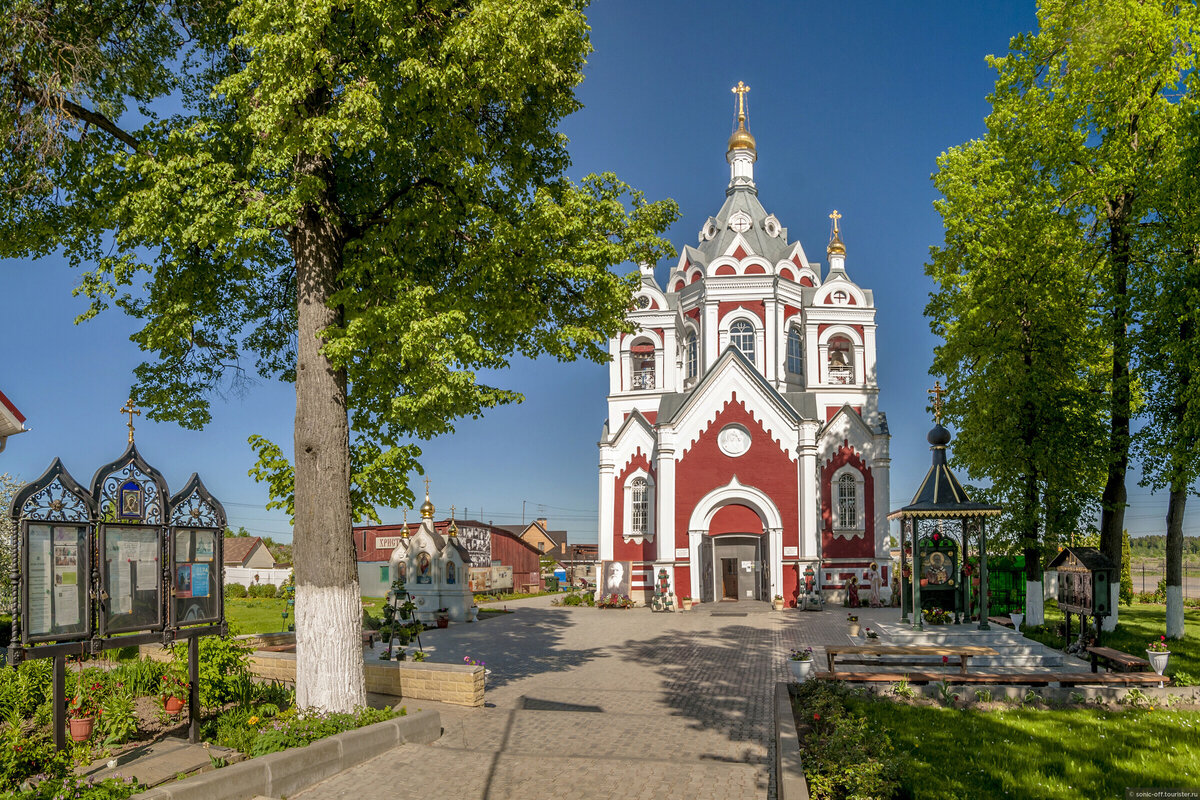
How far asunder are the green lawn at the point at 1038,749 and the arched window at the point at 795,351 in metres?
25.7

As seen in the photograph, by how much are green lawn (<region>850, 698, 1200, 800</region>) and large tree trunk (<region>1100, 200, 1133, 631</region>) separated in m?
7.62

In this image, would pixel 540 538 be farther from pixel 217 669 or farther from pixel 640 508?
pixel 217 669

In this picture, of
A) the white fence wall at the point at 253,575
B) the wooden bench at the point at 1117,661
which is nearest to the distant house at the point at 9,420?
Answer: the wooden bench at the point at 1117,661

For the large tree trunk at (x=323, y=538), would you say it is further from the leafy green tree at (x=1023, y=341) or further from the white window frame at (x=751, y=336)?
the white window frame at (x=751, y=336)

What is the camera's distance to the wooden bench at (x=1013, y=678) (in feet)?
36.8

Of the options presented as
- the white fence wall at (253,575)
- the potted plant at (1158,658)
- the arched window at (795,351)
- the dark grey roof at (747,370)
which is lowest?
the white fence wall at (253,575)

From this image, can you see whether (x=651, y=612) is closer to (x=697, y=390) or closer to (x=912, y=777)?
(x=697, y=390)

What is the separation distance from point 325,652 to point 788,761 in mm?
4959

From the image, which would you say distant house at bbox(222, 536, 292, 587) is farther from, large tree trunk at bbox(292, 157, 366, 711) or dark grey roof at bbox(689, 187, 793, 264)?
large tree trunk at bbox(292, 157, 366, 711)

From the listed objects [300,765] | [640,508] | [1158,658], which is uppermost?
[640,508]

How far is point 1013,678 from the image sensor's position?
11.3 metres

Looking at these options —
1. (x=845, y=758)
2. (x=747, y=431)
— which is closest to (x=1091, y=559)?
(x=845, y=758)

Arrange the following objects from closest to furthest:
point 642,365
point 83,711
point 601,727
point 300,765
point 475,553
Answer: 1. point 300,765
2. point 83,711
3. point 601,727
4. point 642,365
5. point 475,553

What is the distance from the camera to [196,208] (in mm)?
8852
